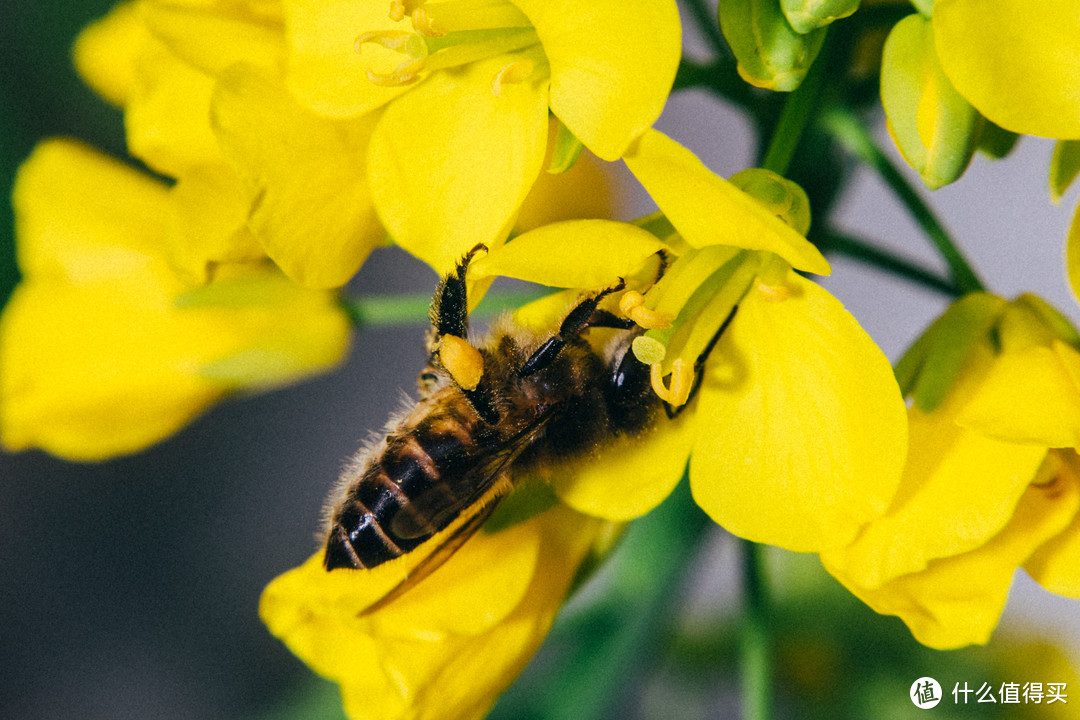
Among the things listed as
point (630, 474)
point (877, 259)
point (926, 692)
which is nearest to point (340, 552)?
point (630, 474)

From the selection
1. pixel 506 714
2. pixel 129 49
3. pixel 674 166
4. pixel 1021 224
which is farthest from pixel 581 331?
pixel 1021 224

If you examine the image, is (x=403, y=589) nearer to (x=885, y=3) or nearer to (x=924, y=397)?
(x=924, y=397)

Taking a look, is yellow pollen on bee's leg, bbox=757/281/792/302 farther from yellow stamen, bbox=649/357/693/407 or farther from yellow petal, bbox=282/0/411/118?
yellow petal, bbox=282/0/411/118

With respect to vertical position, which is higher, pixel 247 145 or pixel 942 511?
pixel 247 145

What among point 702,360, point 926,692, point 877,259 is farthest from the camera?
point 926,692

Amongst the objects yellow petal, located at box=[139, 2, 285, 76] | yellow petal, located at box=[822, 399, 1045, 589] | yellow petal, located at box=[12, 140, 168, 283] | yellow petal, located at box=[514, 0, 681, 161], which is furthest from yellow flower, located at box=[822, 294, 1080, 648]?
yellow petal, located at box=[12, 140, 168, 283]

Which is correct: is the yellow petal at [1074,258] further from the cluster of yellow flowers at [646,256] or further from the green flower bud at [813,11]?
the green flower bud at [813,11]

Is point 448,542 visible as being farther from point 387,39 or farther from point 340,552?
point 387,39

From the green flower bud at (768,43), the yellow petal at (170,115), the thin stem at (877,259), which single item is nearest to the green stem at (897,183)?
the thin stem at (877,259)
